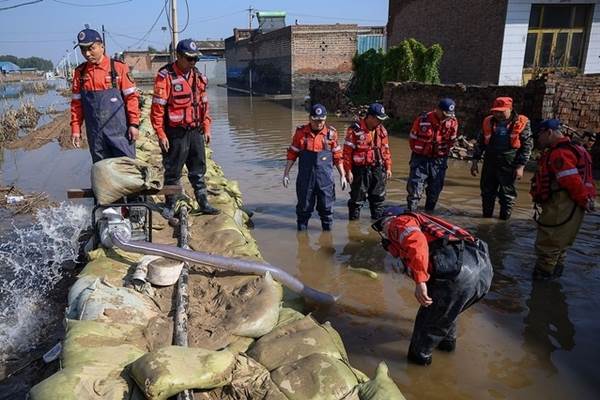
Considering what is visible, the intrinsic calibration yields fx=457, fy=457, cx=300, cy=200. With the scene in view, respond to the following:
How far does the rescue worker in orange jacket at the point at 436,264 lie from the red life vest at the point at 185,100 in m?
2.19

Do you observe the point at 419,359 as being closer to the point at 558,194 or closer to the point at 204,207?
the point at 558,194

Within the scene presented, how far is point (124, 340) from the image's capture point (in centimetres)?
250

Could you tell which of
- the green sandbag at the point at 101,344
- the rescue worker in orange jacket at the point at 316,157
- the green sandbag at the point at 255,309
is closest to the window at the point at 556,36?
the rescue worker in orange jacket at the point at 316,157

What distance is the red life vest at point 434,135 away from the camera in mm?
5680

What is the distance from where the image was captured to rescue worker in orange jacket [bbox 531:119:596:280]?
3.96 m

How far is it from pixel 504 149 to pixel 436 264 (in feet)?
11.6

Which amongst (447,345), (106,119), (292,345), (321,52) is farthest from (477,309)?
(321,52)

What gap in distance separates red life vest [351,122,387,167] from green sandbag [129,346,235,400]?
3.74 metres

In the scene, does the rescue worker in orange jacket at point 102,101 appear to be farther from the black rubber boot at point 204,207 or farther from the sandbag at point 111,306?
the sandbag at point 111,306

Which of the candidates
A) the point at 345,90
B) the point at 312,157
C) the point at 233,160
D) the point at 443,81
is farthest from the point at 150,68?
the point at 312,157

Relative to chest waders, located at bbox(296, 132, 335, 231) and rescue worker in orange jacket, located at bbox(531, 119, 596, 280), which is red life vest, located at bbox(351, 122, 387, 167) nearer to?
chest waders, located at bbox(296, 132, 335, 231)

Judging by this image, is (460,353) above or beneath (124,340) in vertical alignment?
beneath

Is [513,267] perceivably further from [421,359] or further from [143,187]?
[143,187]

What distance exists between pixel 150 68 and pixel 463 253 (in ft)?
178
